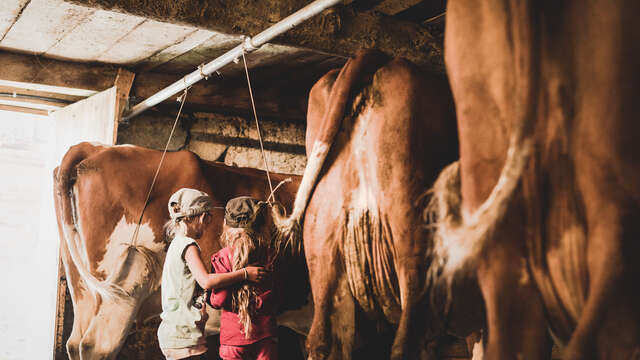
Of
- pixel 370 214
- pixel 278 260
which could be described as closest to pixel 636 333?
pixel 370 214

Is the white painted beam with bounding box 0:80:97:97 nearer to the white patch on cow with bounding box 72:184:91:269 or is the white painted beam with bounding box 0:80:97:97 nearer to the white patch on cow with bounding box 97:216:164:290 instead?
the white patch on cow with bounding box 72:184:91:269

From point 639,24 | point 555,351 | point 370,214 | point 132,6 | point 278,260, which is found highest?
point 132,6

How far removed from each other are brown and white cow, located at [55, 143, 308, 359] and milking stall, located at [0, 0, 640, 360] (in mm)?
11

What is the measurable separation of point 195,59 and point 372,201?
2262mm

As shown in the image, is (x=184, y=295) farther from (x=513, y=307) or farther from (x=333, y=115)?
(x=513, y=307)

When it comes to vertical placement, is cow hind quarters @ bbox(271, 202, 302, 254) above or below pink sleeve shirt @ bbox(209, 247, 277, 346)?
above

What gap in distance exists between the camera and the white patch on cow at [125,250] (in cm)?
309

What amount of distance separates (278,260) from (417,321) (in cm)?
67

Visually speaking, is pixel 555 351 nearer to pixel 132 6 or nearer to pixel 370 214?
pixel 370 214

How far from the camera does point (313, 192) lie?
6.89 ft

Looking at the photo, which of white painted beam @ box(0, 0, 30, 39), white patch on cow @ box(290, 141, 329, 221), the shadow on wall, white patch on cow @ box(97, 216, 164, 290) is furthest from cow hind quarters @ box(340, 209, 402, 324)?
the shadow on wall

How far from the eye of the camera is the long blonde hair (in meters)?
2.22

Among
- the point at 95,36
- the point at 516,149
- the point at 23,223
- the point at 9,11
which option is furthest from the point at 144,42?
the point at 516,149

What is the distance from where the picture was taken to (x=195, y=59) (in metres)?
3.79
